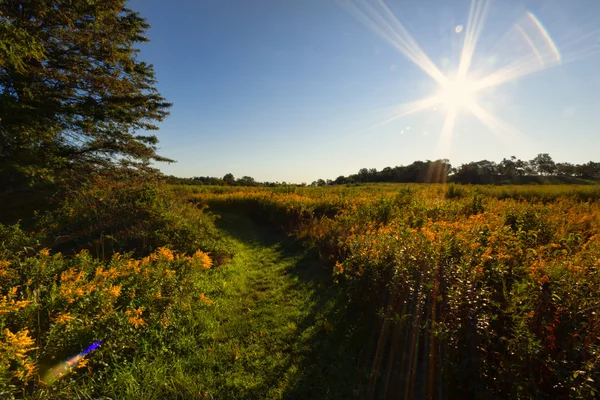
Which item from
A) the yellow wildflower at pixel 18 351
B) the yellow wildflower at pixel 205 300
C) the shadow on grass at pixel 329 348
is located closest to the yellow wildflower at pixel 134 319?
the yellow wildflower at pixel 18 351

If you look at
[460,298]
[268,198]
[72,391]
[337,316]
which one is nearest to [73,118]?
[268,198]

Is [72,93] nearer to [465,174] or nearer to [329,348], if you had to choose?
[329,348]

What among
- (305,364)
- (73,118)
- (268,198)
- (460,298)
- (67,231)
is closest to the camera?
(460,298)

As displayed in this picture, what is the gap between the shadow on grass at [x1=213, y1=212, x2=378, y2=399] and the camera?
3.10m

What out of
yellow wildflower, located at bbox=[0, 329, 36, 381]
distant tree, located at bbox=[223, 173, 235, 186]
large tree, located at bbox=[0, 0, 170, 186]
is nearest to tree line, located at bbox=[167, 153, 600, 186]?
distant tree, located at bbox=[223, 173, 235, 186]

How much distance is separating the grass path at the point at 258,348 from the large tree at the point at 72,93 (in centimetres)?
992

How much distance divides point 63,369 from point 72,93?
14.2 m

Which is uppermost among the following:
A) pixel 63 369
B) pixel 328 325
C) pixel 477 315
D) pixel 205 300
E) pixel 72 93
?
pixel 72 93

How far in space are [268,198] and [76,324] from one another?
42.2 ft

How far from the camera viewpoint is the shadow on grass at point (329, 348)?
3.10m

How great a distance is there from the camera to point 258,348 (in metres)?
3.87

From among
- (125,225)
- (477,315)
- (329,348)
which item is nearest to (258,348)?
(329,348)

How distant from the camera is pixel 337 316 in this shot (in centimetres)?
461

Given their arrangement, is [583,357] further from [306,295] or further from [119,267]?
[119,267]
